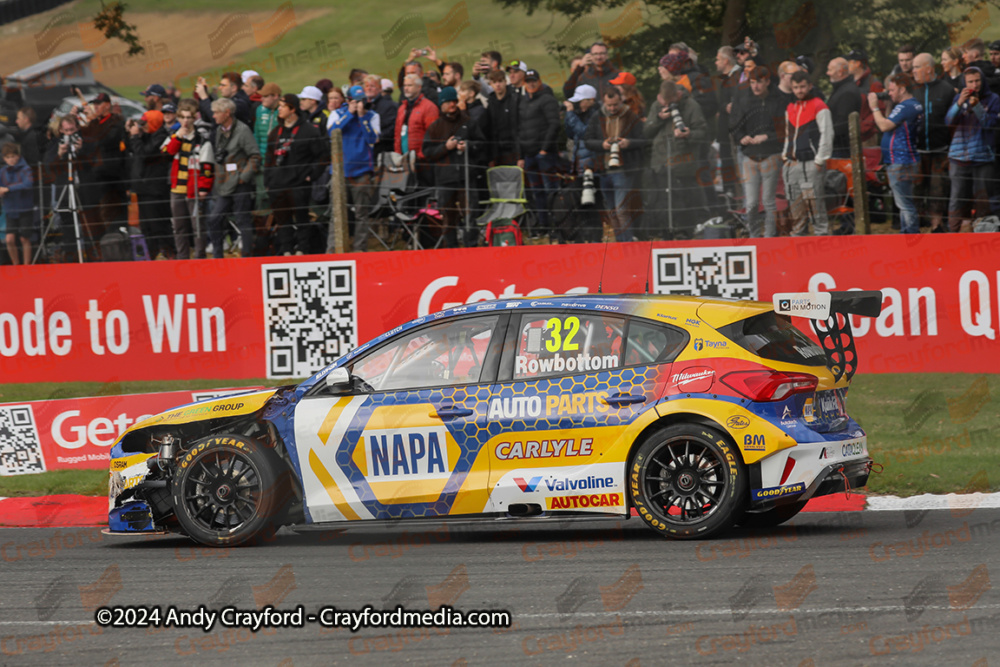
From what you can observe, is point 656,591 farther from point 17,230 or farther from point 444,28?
point 444,28

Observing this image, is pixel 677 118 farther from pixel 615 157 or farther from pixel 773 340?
pixel 773 340

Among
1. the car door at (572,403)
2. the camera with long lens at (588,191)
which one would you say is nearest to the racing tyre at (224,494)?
Answer: the car door at (572,403)

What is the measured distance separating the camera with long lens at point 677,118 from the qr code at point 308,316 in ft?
13.0

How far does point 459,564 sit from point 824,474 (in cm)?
222

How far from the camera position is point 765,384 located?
7.53 m

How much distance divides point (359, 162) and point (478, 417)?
8113 mm

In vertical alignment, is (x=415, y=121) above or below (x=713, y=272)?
above

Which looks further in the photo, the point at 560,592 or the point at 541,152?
the point at 541,152

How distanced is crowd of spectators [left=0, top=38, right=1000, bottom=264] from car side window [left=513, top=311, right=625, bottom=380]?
6504 millimetres

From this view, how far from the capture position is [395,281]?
13.9m

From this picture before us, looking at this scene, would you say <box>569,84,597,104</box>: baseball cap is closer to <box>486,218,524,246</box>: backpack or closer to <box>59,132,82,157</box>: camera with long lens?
<box>486,218,524,246</box>: backpack

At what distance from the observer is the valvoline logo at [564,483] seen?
766cm

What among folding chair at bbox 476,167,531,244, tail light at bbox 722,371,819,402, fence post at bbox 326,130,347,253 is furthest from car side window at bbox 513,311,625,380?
fence post at bbox 326,130,347,253

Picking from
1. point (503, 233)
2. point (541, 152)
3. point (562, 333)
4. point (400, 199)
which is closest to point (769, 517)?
Answer: point (562, 333)
